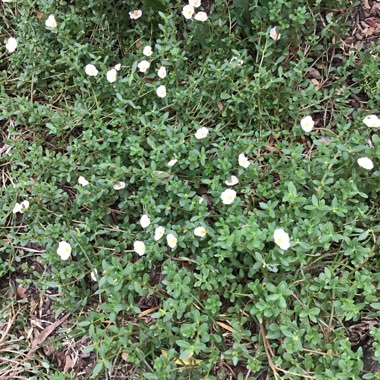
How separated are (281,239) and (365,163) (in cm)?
56

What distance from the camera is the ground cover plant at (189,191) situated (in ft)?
7.19

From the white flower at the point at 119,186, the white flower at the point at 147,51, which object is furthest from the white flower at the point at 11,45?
the white flower at the point at 119,186

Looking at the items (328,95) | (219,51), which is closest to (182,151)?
(219,51)

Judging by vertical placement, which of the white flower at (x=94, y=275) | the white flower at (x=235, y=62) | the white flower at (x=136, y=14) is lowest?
the white flower at (x=94, y=275)

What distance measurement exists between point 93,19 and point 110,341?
1.94 meters

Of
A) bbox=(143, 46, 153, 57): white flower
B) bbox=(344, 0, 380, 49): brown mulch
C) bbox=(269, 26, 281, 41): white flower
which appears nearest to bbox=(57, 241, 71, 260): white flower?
bbox=(143, 46, 153, 57): white flower

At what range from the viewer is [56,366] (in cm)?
255

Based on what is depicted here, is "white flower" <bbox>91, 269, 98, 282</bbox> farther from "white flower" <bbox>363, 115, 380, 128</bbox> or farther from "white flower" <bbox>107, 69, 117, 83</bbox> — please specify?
"white flower" <bbox>363, 115, 380, 128</bbox>

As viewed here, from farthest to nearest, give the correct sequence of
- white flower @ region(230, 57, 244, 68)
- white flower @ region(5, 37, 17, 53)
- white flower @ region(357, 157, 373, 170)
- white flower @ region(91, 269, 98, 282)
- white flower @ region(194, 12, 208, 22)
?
white flower @ region(5, 37, 17, 53)
white flower @ region(194, 12, 208, 22)
white flower @ region(230, 57, 244, 68)
white flower @ region(91, 269, 98, 282)
white flower @ region(357, 157, 373, 170)

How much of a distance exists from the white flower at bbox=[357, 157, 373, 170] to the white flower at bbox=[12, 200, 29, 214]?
1738 mm

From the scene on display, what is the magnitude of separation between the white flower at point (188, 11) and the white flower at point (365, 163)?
129 cm

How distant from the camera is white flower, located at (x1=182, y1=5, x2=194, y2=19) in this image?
2814 millimetres

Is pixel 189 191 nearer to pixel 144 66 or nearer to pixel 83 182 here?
pixel 83 182

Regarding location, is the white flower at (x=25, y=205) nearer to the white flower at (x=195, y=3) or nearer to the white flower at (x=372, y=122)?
the white flower at (x=195, y=3)
